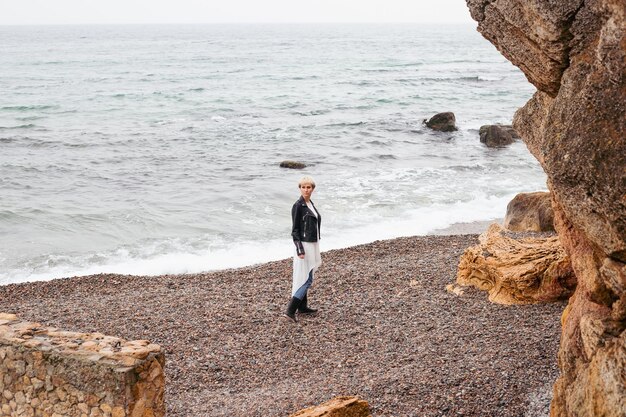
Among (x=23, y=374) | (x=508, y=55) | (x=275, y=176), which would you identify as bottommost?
(x=275, y=176)

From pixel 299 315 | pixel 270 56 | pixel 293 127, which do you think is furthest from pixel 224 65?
pixel 299 315

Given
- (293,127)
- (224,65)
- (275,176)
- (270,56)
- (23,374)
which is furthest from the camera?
(270,56)

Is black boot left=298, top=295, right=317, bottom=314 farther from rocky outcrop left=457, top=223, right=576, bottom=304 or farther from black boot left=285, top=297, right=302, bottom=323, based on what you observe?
rocky outcrop left=457, top=223, right=576, bottom=304

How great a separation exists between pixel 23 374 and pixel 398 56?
99647mm

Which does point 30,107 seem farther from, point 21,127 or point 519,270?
point 519,270

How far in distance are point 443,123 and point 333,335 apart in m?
32.3

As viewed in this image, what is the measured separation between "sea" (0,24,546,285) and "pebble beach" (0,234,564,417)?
462 centimetres

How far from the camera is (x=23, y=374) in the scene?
6.94m

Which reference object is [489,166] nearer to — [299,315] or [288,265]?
[288,265]

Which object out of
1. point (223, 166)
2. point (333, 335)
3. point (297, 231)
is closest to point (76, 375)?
point (297, 231)

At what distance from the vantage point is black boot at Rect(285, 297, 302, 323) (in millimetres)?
11289

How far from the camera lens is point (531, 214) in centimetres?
1705

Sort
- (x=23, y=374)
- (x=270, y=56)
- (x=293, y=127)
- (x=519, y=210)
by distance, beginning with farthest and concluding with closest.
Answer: (x=270, y=56) < (x=293, y=127) < (x=519, y=210) < (x=23, y=374)

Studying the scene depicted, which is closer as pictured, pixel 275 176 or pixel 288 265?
pixel 288 265
